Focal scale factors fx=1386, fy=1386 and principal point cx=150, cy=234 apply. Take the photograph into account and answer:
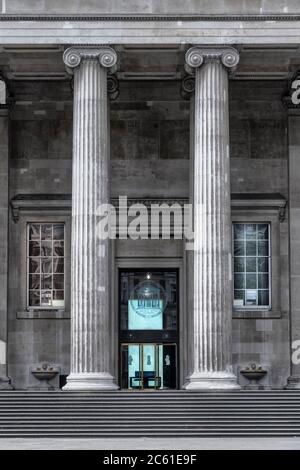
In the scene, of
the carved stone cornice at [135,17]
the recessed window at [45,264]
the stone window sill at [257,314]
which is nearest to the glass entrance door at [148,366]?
the stone window sill at [257,314]

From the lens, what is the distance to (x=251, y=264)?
54125mm

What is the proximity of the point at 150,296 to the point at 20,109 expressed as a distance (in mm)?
8944

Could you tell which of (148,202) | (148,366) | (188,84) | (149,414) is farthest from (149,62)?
(149,414)

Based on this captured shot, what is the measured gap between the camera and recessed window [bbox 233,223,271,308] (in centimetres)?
5394

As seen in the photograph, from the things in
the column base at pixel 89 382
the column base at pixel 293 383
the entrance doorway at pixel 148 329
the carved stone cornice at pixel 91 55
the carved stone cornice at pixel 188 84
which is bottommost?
the column base at pixel 293 383

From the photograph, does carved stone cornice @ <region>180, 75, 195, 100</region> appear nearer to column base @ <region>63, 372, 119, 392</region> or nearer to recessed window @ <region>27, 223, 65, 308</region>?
recessed window @ <region>27, 223, 65, 308</region>

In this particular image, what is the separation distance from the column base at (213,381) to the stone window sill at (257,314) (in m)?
7.47

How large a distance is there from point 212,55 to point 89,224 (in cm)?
719

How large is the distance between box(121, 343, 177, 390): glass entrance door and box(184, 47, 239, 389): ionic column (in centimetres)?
568

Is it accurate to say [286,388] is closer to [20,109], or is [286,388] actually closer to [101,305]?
[101,305]

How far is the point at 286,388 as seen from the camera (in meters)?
52.3

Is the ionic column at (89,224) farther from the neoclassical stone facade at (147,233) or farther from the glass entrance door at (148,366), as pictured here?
the glass entrance door at (148,366)

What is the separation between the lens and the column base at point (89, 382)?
45.6 m
